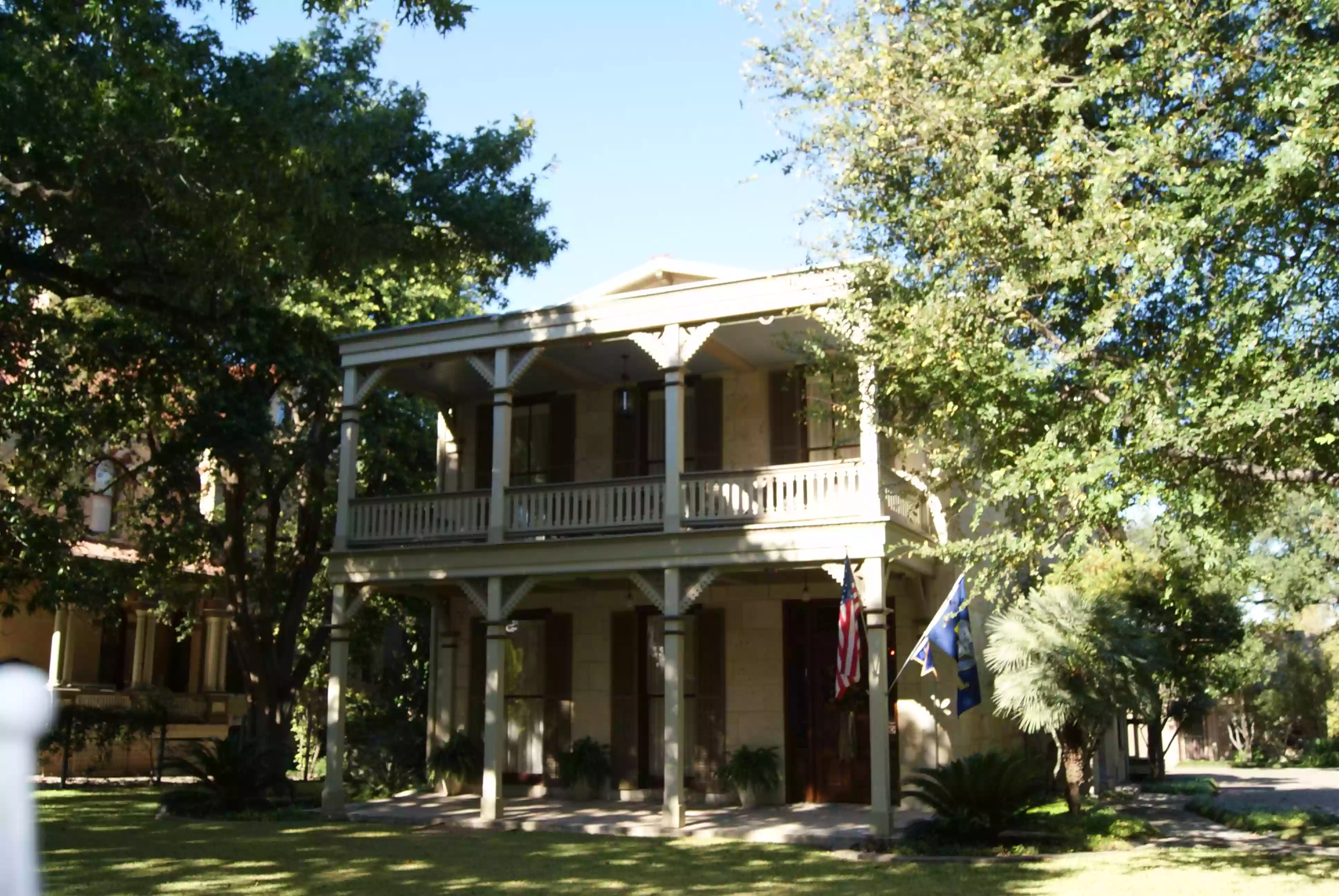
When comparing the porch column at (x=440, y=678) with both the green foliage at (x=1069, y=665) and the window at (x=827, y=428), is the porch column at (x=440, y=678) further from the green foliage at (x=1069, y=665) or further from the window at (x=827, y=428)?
the green foliage at (x=1069, y=665)

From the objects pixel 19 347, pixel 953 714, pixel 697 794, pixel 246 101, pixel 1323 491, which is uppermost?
pixel 246 101

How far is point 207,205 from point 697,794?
10.8 m

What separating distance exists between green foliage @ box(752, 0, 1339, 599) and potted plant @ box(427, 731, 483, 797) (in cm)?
1009

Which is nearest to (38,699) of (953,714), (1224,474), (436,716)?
(1224,474)

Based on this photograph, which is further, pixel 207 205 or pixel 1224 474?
pixel 207 205

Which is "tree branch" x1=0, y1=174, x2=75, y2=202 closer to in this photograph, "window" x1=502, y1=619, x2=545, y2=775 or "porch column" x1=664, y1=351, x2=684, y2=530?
"porch column" x1=664, y1=351, x2=684, y2=530

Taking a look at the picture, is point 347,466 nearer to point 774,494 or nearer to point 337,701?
point 337,701

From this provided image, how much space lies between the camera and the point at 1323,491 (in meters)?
11.3

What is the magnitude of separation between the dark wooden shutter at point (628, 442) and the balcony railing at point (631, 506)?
2.06 metres

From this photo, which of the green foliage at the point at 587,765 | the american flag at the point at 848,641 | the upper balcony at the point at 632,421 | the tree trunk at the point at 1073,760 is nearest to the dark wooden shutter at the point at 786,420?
the upper balcony at the point at 632,421

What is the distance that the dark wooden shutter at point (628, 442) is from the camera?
20547 millimetres

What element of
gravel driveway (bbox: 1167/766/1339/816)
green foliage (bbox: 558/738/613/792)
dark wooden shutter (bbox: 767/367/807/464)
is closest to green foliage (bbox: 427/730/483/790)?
green foliage (bbox: 558/738/613/792)

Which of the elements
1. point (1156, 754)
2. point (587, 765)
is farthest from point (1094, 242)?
point (1156, 754)

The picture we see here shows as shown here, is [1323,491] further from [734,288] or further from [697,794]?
[697,794]
